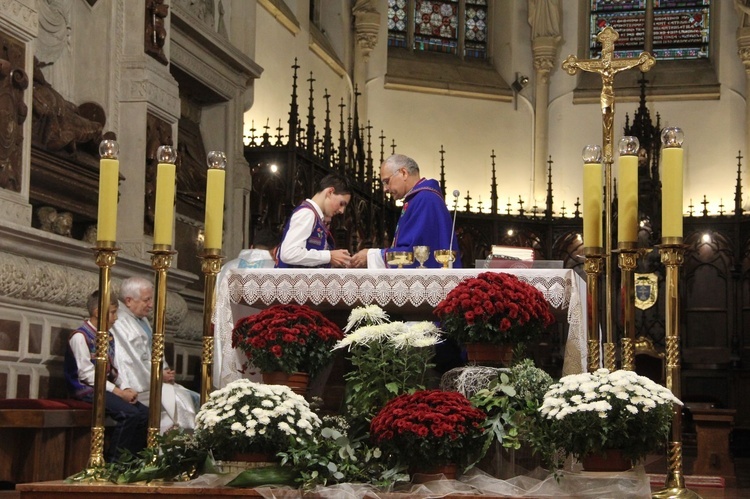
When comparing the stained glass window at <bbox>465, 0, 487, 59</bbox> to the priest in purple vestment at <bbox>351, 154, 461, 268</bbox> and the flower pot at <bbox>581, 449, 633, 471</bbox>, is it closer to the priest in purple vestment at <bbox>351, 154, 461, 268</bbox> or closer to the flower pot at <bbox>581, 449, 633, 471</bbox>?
the priest in purple vestment at <bbox>351, 154, 461, 268</bbox>

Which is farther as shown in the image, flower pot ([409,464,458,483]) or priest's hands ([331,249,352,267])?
priest's hands ([331,249,352,267])

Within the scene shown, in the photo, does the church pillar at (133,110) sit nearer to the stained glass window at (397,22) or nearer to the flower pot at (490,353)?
the flower pot at (490,353)

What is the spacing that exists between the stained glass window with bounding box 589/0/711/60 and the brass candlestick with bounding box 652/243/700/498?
16.7 metres

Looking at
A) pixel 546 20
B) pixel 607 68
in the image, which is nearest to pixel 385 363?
pixel 607 68

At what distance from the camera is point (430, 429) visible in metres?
5.17

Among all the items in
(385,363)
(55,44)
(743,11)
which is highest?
(743,11)

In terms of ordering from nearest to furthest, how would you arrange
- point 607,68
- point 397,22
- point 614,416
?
point 614,416 < point 607,68 < point 397,22

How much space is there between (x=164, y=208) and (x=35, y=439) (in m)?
1.82

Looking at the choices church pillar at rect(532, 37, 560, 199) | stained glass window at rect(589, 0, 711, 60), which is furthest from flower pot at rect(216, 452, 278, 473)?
stained glass window at rect(589, 0, 711, 60)

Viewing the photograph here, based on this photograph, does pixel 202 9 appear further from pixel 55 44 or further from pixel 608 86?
pixel 608 86

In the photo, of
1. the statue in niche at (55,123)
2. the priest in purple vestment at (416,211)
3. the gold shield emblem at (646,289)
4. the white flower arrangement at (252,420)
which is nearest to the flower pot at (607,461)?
the white flower arrangement at (252,420)

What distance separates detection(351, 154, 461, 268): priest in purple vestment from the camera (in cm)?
804

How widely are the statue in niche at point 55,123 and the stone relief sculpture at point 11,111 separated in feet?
2.31

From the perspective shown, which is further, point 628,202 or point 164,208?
point 164,208
